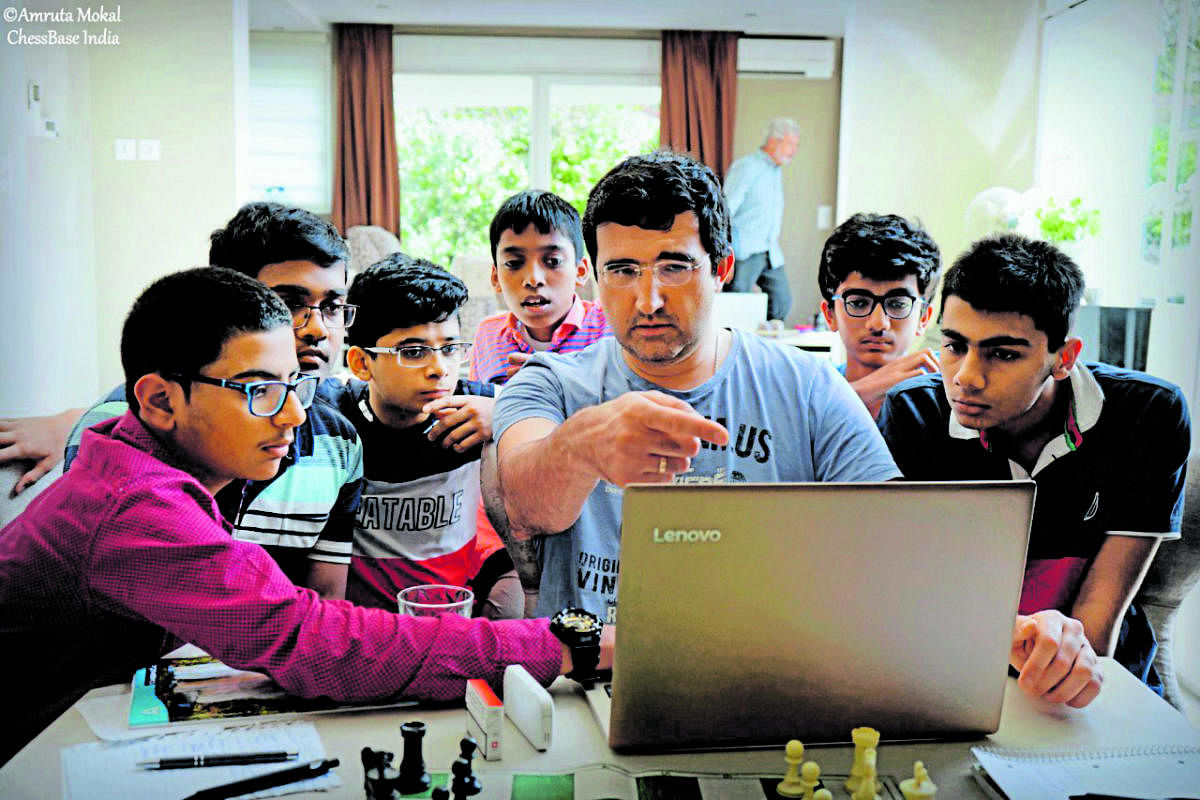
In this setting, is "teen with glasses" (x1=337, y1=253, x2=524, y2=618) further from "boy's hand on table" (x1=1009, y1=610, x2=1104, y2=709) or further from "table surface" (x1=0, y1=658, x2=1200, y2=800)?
"boy's hand on table" (x1=1009, y1=610, x2=1104, y2=709)

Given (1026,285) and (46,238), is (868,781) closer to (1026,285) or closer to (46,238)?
(1026,285)

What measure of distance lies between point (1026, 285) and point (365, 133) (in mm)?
6557

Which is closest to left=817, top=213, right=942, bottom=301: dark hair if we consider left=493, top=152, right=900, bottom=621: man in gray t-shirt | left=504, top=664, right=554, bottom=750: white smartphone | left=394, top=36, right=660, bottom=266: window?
left=493, top=152, right=900, bottom=621: man in gray t-shirt

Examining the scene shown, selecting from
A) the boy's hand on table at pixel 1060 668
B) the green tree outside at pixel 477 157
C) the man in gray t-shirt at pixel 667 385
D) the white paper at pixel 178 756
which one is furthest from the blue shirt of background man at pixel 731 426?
the green tree outside at pixel 477 157

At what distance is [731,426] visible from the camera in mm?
1641

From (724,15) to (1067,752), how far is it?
6.73m

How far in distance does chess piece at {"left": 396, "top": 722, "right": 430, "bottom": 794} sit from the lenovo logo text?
0.32 m

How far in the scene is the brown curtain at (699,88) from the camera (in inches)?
294

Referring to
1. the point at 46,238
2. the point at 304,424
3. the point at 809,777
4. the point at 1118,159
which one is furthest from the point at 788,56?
the point at 809,777

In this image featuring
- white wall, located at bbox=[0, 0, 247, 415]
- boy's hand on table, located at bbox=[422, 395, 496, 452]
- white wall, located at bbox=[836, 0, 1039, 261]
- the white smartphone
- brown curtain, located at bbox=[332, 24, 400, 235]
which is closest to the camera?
the white smartphone

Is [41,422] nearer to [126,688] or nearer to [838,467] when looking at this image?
[126,688]

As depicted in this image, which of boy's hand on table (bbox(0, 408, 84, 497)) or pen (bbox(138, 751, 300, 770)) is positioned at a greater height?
boy's hand on table (bbox(0, 408, 84, 497))

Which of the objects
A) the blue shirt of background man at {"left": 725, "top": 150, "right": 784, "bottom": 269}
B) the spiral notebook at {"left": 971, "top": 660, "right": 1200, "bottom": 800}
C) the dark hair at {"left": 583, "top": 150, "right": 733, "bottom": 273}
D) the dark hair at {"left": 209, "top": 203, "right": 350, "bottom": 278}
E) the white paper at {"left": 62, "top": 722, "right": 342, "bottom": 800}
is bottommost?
the spiral notebook at {"left": 971, "top": 660, "right": 1200, "bottom": 800}

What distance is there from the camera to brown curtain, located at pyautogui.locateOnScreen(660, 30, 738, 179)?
7469 mm
